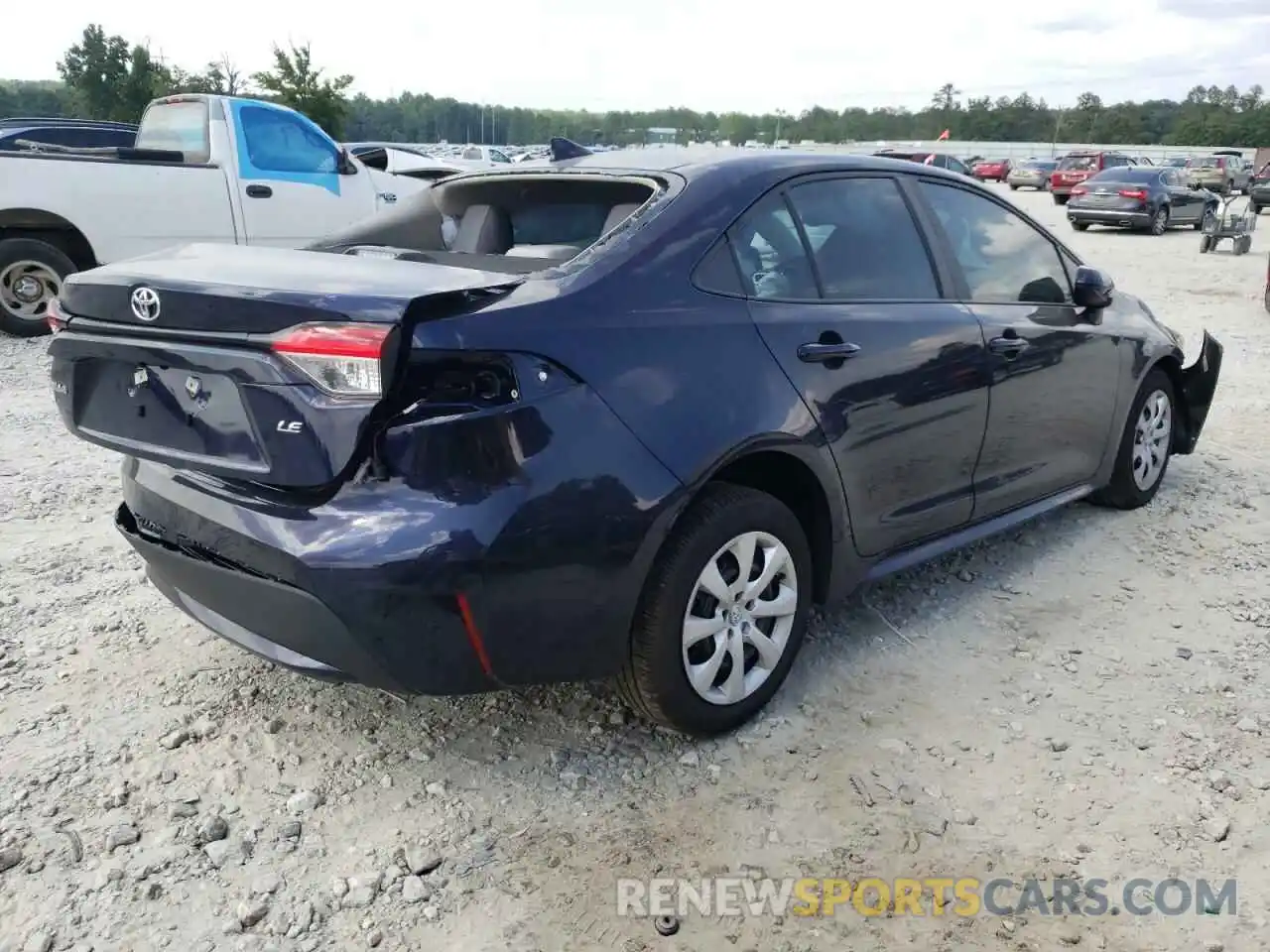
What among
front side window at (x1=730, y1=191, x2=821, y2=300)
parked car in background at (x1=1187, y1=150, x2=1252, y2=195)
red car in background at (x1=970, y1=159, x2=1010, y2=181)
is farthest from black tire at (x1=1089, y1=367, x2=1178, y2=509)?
red car in background at (x1=970, y1=159, x2=1010, y2=181)

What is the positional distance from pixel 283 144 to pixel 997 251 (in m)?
7.15

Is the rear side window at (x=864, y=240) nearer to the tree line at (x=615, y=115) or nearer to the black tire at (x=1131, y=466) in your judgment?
the black tire at (x=1131, y=466)

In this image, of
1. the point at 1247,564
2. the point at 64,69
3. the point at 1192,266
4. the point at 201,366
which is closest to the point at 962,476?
the point at 1247,564

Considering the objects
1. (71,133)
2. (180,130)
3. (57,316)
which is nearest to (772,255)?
(57,316)

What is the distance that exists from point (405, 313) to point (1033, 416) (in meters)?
2.68

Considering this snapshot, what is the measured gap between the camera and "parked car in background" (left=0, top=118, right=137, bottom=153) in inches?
415

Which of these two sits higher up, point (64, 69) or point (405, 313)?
point (64, 69)

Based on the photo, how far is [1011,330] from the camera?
384 cm

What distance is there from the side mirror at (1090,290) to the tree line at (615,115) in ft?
106

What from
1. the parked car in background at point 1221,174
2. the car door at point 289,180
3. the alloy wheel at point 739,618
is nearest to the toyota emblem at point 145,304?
the alloy wheel at point 739,618

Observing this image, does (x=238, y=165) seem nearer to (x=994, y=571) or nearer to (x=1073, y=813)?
(x=994, y=571)

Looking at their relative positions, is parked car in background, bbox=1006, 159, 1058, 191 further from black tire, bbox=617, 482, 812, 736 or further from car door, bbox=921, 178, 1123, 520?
black tire, bbox=617, 482, 812, 736

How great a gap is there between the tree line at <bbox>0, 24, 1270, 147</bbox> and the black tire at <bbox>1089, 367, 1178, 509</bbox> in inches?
1268

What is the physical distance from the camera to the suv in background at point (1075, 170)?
31297 millimetres
